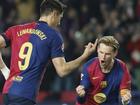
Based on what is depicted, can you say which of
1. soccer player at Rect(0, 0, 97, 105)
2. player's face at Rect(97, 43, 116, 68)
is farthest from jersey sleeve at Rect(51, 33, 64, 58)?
player's face at Rect(97, 43, 116, 68)

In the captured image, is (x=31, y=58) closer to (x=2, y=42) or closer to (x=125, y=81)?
(x=2, y=42)

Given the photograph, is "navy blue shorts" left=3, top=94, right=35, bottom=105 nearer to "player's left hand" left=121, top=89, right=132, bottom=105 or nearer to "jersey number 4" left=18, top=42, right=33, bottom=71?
"jersey number 4" left=18, top=42, right=33, bottom=71

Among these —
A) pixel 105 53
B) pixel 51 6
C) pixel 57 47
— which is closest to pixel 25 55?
pixel 57 47

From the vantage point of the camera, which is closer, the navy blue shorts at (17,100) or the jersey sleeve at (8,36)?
the navy blue shorts at (17,100)

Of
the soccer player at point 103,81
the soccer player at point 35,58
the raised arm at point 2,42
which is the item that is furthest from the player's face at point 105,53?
the raised arm at point 2,42

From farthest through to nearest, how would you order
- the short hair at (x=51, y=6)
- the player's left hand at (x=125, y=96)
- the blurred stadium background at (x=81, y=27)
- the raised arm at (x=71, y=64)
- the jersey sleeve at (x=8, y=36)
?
the blurred stadium background at (x=81, y=27) < the player's left hand at (x=125, y=96) < the jersey sleeve at (x=8, y=36) < the short hair at (x=51, y=6) < the raised arm at (x=71, y=64)

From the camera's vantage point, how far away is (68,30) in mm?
13773

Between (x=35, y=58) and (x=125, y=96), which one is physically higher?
(x=35, y=58)

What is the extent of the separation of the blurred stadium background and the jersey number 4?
4.99 meters

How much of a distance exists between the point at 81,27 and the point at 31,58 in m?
7.47

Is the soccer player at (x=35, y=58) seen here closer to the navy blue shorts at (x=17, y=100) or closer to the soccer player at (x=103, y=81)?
the navy blue shorts at (x=17, y=100)

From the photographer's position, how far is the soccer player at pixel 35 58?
6.48 m

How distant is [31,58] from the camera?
21.4 ft

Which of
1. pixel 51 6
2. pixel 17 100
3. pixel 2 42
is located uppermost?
pixel 51 6
